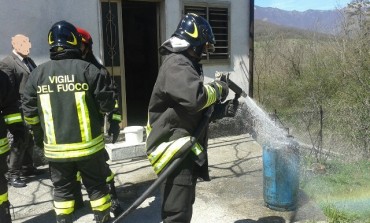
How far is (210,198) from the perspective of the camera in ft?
15.1

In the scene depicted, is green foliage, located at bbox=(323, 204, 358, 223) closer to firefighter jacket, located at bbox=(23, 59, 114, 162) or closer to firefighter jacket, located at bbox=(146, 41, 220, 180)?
firefighter jacket, located at bbox=(146, 41, 220, 180)

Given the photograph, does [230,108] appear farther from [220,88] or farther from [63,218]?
[63,218]

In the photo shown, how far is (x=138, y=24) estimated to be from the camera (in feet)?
32.9

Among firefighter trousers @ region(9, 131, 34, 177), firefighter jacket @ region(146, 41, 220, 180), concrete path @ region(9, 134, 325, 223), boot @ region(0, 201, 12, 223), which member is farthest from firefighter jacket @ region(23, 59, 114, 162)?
firefighter trousers @ region(9, 131, 34, 177)

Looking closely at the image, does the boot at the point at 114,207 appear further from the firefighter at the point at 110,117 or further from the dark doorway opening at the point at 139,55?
the dark doorway opening at the point at 139,55

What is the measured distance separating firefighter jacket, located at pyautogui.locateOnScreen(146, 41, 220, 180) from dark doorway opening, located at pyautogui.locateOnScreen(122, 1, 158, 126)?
20.7 ft

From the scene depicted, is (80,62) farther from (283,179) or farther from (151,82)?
(151,82)

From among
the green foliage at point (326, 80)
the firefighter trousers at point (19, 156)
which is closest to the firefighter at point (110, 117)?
the firefighter trousers at point (19, 156)

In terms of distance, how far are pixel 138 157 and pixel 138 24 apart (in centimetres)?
494

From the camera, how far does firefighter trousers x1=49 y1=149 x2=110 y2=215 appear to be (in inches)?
127

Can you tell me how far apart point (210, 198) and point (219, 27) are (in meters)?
4.36

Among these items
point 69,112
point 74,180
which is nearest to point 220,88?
point 69,112

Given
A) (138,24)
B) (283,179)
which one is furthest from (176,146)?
(138,24)

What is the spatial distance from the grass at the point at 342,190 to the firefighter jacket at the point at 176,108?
184cm
